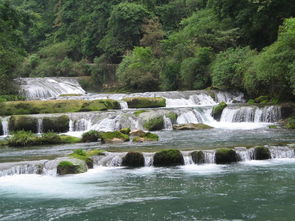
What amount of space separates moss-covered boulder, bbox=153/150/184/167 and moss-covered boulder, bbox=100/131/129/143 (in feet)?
17.1

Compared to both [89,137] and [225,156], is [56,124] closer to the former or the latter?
[89,137]

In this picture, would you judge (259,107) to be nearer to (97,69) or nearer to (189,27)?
(189,27)

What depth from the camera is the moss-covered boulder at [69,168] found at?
14.8 metres

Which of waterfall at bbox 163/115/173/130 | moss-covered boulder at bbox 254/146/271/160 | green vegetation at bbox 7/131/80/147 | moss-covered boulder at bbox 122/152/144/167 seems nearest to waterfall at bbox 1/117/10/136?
green vegetation at bbox 7/131/80/147

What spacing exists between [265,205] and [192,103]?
21.5 meters

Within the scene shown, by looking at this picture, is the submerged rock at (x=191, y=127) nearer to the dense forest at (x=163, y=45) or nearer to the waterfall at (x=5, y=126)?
the dense forest at (x=163, y=45)

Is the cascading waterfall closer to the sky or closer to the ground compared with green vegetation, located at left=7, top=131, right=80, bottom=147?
closer to the ground

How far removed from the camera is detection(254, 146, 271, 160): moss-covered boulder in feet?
53.4

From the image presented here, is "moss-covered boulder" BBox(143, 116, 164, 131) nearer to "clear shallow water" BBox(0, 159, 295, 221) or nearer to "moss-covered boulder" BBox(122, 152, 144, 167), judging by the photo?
"moss-covered boulder" BBox(122, 152, 144, 167)

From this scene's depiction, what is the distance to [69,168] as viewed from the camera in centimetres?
1488

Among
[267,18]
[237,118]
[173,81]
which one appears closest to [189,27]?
[173,81]

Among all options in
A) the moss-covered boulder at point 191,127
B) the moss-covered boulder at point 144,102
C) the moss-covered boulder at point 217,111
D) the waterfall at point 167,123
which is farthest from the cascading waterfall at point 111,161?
Answer: the moss-covered boulder at point 144,102

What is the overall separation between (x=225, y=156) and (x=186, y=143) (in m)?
3.63

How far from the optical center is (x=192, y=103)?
31938 mm
